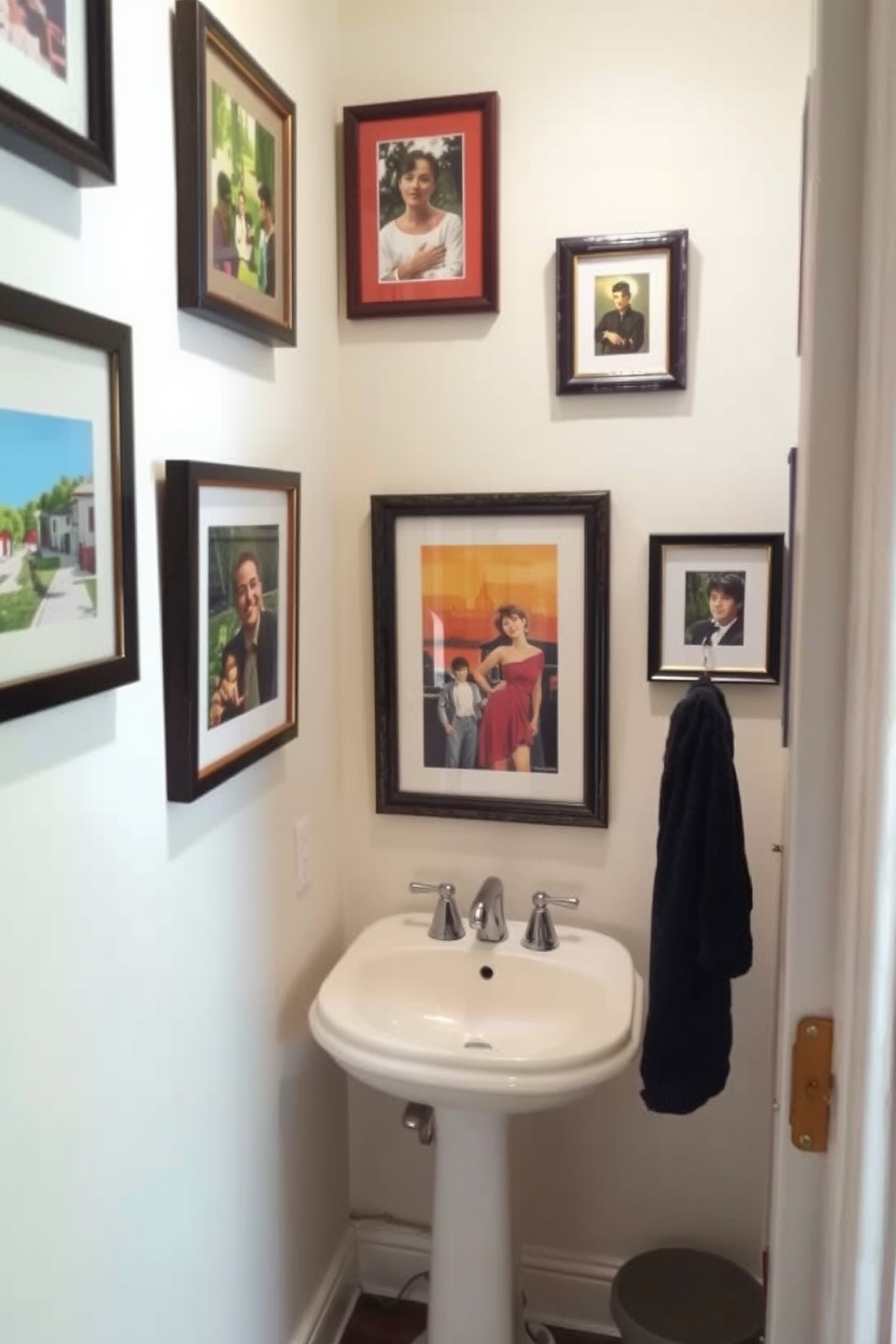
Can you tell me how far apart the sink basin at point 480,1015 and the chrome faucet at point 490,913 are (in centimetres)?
2

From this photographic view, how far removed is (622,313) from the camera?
1.80 metres

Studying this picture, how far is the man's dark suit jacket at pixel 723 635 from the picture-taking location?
183cm

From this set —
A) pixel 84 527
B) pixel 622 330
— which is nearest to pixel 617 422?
pixel 622 330

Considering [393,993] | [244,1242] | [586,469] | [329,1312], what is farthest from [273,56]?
[329,1312]

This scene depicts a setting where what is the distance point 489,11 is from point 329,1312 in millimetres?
2338

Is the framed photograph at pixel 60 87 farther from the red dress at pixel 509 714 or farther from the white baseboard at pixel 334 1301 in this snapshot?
the white baseboard at pixel 334 1301

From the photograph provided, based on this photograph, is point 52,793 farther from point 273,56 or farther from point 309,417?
point 273,56

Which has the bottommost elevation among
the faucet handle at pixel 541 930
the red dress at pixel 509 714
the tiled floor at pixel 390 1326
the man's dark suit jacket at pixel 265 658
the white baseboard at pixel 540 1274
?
the tiled floor at pixel 390 1326

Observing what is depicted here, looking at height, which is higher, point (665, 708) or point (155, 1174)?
point (665, 708)

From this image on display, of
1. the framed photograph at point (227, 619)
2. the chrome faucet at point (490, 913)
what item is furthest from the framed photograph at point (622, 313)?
the chrome faucet at point (490, 913)

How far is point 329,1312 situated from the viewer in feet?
6.59

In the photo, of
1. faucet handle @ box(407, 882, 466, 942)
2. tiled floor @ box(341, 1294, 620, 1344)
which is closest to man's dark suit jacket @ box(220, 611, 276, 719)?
faucet handle @ box(407, 882, 466, 942)

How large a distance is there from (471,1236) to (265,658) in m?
1.03

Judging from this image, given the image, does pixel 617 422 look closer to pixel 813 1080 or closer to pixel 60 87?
pixel 60 87
